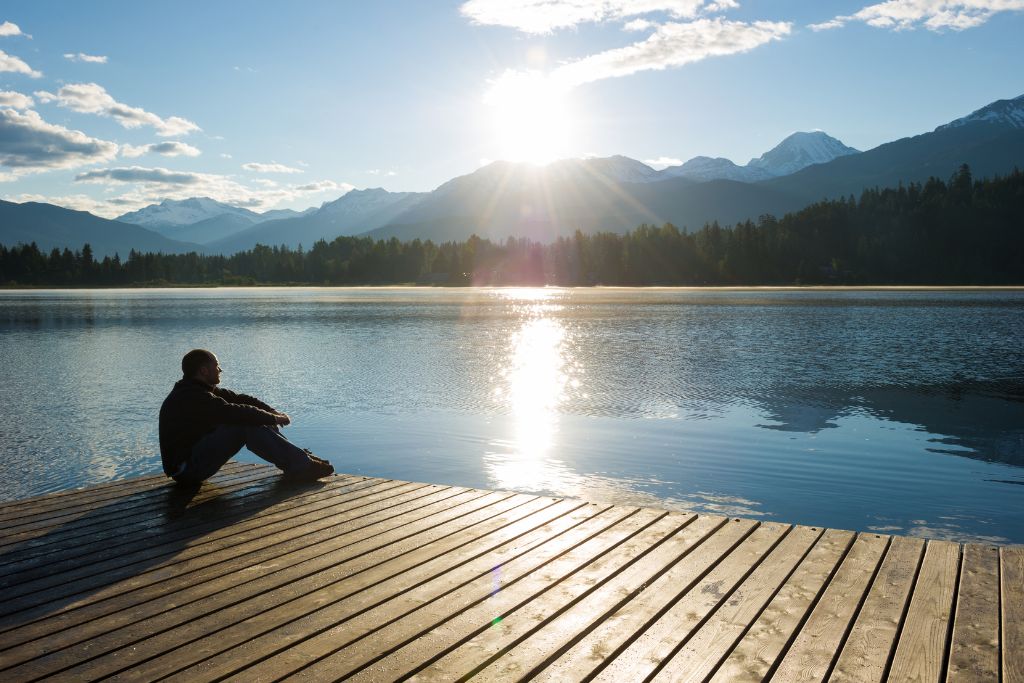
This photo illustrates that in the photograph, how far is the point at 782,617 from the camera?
5551 millimetres

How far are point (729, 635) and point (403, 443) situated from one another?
12.0 metres

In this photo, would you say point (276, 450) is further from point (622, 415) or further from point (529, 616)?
point (622, 415)

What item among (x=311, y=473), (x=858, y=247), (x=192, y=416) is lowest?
(x=311, y=473)

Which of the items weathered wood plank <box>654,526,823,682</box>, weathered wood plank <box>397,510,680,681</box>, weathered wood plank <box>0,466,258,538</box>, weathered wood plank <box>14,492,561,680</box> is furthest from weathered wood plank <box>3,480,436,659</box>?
weathered wood plank <box>654,526,823,682</box>

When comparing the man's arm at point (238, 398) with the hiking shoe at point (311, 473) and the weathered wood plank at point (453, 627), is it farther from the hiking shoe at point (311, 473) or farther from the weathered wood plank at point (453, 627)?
the weathered wood plank at point (453, 627)

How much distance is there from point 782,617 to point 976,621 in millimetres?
1336

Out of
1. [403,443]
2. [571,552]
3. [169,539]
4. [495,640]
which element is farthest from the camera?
[403,443]

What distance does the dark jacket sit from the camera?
30.7 feet

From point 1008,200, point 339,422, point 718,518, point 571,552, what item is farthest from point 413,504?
point 1008,200

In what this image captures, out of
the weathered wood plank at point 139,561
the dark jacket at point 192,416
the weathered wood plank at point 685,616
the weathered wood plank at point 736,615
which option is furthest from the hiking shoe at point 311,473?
the weathered wood plank at point 736,615

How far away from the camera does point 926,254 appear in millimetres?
166375

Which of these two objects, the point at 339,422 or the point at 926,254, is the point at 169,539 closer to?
the point at 339,422

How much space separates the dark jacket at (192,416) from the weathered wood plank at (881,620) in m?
7.07

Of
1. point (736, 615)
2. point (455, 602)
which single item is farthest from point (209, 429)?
point (736, 615)
